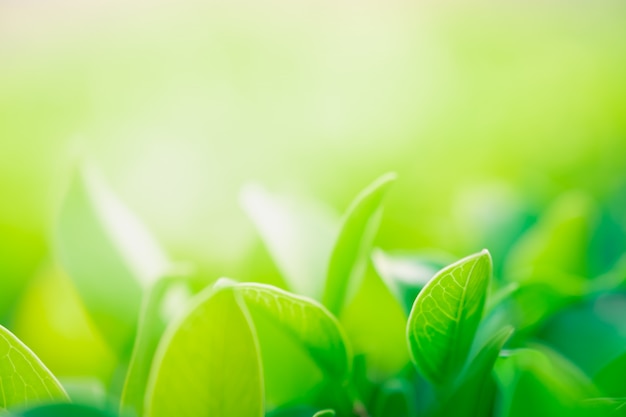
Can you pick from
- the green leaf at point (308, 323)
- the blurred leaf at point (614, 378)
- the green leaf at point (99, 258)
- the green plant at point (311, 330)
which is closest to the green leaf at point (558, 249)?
the green plant at point (311, 330)

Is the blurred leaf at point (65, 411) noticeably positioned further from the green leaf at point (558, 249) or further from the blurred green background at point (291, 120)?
the green leaf at point (558, 249)

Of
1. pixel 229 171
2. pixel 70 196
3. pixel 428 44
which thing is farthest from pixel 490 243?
pixel 428 44

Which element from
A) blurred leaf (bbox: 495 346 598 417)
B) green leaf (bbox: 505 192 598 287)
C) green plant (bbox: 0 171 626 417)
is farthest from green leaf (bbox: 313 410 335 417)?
green leaf (bbox: 505 192 598 287)

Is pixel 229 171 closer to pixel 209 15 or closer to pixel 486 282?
pixel 486 282

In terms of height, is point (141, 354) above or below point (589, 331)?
above

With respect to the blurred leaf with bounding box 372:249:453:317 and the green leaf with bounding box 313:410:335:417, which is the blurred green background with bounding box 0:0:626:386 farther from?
the green leaf with bounding box 313:410:335:417

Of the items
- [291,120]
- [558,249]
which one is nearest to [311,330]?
[558,249]

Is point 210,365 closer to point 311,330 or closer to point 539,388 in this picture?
point 311,330
